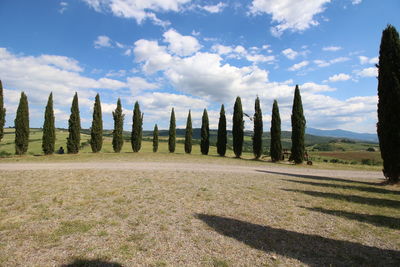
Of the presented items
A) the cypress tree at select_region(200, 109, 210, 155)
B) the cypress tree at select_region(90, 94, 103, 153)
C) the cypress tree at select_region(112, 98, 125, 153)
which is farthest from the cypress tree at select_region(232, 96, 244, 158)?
the cypress tree at select_region(90, 94, 103, 153)

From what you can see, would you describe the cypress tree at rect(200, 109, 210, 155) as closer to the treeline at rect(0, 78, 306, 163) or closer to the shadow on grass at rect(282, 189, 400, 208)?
the treeline at rect(0, 78, 306, 163)

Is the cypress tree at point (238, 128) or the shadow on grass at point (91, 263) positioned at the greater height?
the cypress tree at point (238, 128)

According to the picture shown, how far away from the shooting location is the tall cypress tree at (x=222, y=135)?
3778 cm

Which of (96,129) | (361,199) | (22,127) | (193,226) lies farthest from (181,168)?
(22,127)

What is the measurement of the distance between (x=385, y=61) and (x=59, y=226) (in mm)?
20817

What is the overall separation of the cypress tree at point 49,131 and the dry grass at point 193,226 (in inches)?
942

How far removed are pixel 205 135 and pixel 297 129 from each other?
16570mm

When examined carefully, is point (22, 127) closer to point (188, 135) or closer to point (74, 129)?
point (74, 129)

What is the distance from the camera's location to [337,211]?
8133 millimetres

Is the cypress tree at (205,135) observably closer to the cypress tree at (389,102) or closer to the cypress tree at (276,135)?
the cypress tree at (276,135)

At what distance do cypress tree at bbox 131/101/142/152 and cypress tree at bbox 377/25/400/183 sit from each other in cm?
3446

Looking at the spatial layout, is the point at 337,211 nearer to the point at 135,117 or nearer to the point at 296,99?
the point at 296,99

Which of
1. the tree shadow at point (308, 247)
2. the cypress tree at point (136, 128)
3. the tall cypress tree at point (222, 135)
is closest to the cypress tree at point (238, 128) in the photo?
the tall cypress tree at point (222, 135)

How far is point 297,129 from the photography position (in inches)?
1164
